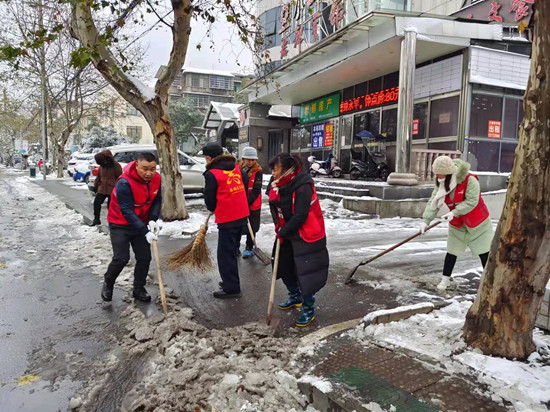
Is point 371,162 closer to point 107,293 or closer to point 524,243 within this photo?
point 107,293

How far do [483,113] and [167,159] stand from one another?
886cm

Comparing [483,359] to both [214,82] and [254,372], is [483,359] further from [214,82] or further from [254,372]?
[214,82]

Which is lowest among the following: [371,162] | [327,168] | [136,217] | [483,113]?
[136,217]

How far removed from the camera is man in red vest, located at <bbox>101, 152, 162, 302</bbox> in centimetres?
430

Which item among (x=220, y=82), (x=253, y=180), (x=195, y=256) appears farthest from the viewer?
(x=220, y=82)

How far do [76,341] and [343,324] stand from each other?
248cm

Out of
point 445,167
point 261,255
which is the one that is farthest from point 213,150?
point 445,167

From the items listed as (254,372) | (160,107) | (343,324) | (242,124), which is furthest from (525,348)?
(242,124)

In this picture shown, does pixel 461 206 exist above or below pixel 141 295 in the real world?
above

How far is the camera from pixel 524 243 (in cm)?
283

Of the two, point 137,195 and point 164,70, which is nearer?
point 137,195

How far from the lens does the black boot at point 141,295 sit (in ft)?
15.2

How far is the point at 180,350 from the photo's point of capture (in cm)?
334

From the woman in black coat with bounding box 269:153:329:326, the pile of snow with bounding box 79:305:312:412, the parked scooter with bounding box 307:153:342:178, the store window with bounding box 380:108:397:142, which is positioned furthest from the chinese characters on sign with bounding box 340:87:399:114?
the pile of snow with bounding box 79:305:312:412
